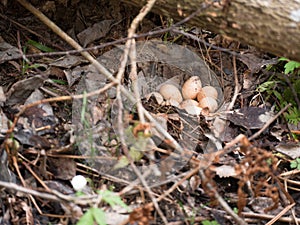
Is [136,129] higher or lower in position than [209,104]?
higher

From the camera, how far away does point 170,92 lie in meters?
2.93

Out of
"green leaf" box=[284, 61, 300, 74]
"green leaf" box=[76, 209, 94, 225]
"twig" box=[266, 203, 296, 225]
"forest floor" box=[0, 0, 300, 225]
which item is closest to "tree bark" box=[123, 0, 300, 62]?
"forest floor" box=[0, 0, 300, 225]

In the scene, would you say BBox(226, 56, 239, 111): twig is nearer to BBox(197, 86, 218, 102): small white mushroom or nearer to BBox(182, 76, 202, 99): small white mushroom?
BBox(197, 86, 218, 102): small white mushroom

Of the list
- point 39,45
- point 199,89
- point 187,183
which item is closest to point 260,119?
point 199,89

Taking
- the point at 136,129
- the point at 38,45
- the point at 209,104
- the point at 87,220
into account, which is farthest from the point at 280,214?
the point at 38,45

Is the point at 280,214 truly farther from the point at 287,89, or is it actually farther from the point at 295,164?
the point at 287,89

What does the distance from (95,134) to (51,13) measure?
1.01m

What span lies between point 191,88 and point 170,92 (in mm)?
145

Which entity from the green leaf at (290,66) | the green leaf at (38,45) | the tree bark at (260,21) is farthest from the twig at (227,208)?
the green leaf at (38,45)

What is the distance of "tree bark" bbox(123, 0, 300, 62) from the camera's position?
2.20 m

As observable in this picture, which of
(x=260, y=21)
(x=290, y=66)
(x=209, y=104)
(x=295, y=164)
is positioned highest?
(x=260, y=21)

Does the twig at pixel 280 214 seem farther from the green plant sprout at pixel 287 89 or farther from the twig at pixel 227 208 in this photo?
the green plant sprout at pixel 287 89

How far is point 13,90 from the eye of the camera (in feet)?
8.38

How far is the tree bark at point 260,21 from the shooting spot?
2195mm
